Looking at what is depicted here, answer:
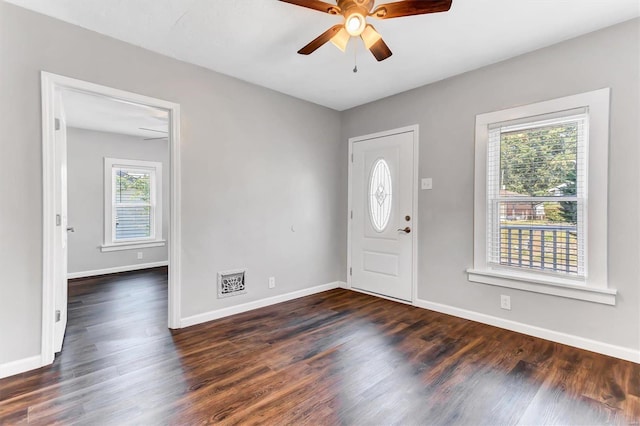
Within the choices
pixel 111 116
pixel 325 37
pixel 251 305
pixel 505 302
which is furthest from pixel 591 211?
pixel 111 116

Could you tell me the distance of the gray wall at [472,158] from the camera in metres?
2.35

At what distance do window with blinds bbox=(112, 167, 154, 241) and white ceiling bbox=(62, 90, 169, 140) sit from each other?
2.60 ft

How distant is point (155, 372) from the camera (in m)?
2.19

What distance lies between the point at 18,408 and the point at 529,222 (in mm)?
3926

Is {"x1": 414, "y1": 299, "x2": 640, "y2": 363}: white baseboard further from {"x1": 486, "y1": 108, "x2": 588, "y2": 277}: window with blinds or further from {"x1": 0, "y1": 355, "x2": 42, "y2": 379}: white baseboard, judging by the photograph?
{"x1": 0, "y1": 355, "x2": 42, "y2": 379}: white baseboard

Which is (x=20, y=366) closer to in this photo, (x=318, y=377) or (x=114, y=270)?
(x=318, y=377)

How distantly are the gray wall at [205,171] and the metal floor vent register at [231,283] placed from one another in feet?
0.23

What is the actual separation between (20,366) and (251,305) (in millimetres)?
1902

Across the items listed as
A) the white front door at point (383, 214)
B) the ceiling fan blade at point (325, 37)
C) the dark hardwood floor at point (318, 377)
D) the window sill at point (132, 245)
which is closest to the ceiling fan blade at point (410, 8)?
the ceiling fan blade at point (325, 37)

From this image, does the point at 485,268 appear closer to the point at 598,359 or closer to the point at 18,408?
the point at 598,359

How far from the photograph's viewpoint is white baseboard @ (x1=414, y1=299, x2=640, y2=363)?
2.37 metres

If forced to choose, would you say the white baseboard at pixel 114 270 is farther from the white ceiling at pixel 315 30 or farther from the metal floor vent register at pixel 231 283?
the white ceiling at pixel 315 30

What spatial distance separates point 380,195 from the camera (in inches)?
159

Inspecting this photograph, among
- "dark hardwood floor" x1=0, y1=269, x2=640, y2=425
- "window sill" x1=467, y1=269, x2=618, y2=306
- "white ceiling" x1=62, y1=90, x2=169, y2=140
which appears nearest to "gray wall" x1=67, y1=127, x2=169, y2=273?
"white ceiling" x1=62, y1=90, x2=169, y2=140
